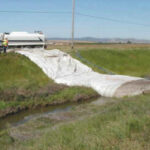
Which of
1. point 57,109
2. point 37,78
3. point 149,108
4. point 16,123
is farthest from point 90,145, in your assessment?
point 37,78

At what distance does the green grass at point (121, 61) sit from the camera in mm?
31117

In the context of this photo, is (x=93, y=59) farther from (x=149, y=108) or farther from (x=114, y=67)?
(x=149, y=108)

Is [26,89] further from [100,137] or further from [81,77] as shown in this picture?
[100,137]

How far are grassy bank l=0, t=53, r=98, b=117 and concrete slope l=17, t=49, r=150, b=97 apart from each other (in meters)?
0.78

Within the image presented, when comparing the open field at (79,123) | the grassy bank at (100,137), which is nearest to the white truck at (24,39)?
the open field at (79,123)

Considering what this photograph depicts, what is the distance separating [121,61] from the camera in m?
34.2

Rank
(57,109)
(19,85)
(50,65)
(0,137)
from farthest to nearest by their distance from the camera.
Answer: (50,65), (19,85), (57,109), (0,137)

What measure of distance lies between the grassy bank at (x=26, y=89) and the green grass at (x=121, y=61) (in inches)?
298

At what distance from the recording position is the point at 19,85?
20531mm

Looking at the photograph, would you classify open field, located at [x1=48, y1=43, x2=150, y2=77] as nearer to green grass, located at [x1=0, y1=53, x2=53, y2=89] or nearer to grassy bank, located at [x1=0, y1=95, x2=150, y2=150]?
green grass, located at [x1=0, y1=53, x2=53, y2=89]

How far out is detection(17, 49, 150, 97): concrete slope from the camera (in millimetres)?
20155

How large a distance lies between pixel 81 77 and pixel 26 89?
19.6 feet

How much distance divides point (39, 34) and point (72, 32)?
5633 mm

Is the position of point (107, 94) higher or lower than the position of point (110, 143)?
lower
